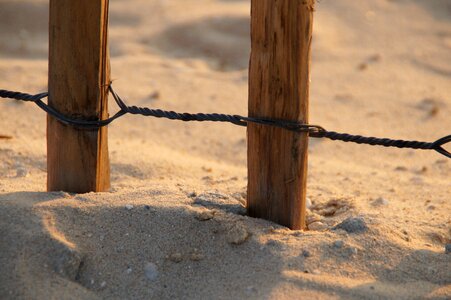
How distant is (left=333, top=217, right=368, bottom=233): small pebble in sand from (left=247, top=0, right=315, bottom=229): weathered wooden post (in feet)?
0.64

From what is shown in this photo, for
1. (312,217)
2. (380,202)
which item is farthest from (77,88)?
(380,202)

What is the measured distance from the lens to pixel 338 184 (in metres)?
4.49

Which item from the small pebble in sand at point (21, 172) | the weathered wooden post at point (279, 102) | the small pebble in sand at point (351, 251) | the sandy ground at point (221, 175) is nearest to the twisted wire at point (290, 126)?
the weathered wooden post at point (279, 102)

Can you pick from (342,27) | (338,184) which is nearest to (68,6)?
(338,184)

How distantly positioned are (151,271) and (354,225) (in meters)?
0.90

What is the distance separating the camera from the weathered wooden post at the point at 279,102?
292 cm

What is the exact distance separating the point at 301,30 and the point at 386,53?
4.70m

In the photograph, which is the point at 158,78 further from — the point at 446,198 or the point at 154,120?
the point at 446,198

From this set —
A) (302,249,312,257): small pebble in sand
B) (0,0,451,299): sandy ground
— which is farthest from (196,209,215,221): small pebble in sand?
(302,249,312,257): small pebble in sand

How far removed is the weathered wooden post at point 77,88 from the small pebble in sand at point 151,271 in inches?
22.0

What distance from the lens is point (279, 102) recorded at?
2.98 meters

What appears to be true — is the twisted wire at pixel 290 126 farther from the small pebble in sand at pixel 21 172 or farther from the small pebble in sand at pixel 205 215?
the small pebble in sand at pixel 21 172

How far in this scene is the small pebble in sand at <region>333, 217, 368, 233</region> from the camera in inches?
123

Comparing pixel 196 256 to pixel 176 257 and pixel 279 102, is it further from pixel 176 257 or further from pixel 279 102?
pixel 279 102
